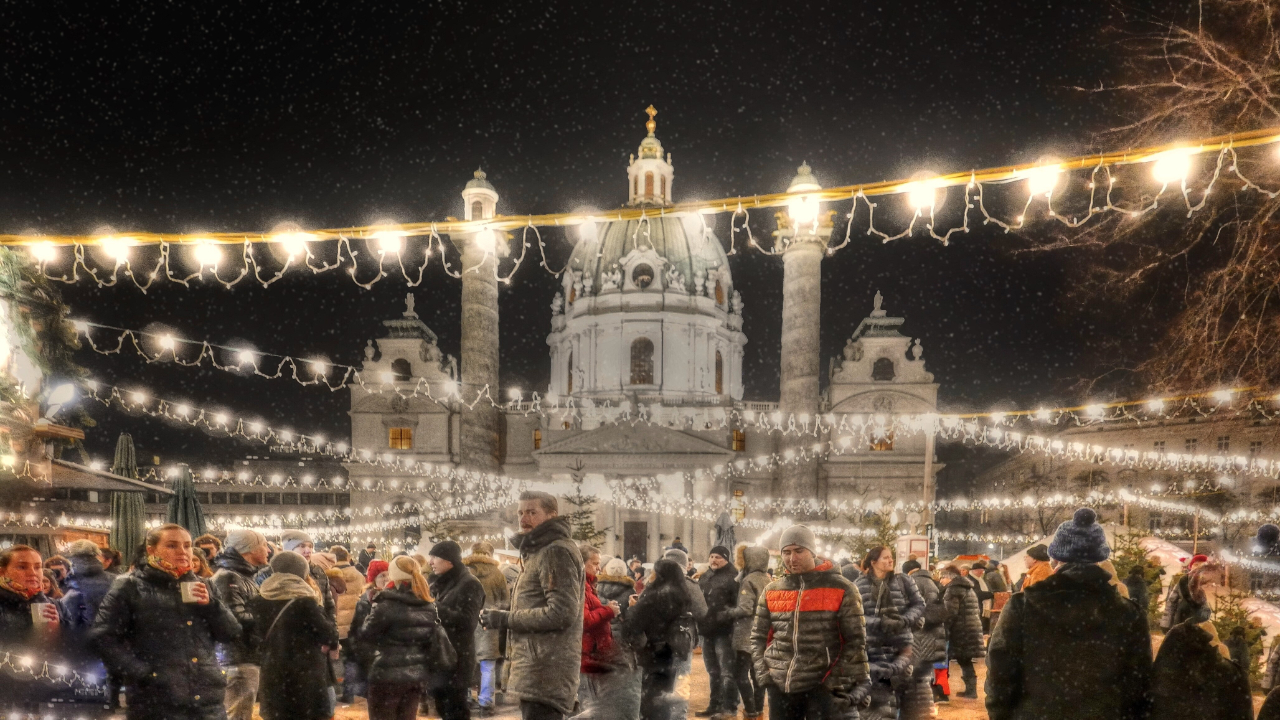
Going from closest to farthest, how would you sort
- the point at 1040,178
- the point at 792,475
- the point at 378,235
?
the point at 1040,178
the point at 378,235
the point at 792,475

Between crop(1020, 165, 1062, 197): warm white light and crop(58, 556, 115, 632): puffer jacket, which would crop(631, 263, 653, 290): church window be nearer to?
crop(1020, 165, 1062, 197): warm white light

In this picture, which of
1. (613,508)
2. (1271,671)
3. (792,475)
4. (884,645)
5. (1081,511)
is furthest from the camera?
(613,508)

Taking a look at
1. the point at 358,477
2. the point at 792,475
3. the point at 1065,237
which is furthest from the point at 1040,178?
the point at 358,477

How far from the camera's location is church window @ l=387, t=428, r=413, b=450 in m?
53.6

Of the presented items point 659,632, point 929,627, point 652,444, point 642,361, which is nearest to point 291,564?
point 659,632

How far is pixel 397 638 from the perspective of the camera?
6.07 m

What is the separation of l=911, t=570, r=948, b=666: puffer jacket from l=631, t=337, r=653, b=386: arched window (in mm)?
53561

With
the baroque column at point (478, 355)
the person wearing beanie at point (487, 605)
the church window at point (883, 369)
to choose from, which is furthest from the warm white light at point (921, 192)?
the church window at point (883, 369)

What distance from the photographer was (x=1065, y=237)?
8.82m

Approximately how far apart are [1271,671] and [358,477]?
51.3 meters

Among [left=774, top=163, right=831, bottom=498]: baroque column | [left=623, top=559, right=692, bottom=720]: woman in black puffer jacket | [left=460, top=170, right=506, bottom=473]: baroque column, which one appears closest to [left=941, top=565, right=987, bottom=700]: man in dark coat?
[left=623, top=559, right=692, bottom=720]: woman in black puffer jacket

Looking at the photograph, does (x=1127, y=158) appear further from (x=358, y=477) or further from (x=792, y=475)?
(x=358, y=477)

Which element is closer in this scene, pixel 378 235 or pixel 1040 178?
pixel 1040 178

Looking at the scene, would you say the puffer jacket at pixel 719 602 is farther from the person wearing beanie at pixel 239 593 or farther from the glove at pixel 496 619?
the person wearing beanie at pixel 239 593
